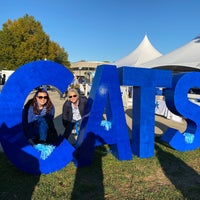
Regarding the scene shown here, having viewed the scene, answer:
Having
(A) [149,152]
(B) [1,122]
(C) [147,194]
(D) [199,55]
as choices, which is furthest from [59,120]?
(D) [199,55]

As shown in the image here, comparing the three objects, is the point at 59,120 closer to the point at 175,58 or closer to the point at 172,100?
the point at 172,100

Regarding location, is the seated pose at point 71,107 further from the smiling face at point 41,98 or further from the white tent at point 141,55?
the white tent at point 141,55

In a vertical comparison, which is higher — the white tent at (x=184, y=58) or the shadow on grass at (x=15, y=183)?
the white tent at (x=184, y=58)

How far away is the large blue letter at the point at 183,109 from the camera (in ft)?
16.5

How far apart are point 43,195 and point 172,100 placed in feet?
10.4

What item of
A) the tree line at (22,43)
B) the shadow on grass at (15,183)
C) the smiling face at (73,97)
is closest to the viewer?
the shadow on grass at (15,183)

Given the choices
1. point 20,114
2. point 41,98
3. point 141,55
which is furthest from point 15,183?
point 141,55

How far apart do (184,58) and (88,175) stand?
1683 cm

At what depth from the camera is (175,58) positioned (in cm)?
1959

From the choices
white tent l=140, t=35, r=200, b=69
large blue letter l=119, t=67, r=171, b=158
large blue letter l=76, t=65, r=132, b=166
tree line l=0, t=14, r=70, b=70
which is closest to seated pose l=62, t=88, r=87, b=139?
large blue letter l=76, t=65, r=132, b=166

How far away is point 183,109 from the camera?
511 cm

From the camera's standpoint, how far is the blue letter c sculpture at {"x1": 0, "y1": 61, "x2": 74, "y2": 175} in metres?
3.71

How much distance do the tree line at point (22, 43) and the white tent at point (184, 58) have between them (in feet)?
49.0

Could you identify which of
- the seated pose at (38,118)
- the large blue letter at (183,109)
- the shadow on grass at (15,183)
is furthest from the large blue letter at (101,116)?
the large blue letter at (183,109)
